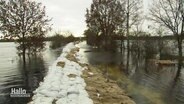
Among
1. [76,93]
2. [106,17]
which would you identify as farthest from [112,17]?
[76,93]

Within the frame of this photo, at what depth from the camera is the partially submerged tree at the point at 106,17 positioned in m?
48.0

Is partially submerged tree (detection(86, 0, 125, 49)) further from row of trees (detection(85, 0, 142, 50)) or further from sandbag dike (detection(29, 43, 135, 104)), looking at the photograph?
sandbag dike (detection(29, 43, 135, 104))

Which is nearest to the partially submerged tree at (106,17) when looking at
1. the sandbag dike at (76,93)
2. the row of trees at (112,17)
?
the row of trees at (112,17)

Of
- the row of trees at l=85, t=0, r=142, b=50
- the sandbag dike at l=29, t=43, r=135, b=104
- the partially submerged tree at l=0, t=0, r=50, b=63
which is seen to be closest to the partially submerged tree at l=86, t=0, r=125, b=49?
the row of trees at l=85, t=0, r=142, b=50

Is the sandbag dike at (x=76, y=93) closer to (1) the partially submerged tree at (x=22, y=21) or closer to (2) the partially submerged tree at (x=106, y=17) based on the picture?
(1) the partially submerged tree at (x=22, y=21)

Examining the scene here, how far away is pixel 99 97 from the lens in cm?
1186

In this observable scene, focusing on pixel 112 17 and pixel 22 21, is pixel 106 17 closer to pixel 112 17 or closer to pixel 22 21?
pixel 112 17

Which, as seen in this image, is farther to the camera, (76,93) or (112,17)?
(112,17)

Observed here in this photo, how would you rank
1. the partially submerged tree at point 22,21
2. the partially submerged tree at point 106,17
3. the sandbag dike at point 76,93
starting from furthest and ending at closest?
the partially submerged tree at point 106,17, the partially submerged tree at point 22,21, the sandbag dike at point 76,93

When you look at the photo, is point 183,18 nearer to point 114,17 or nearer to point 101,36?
point 114,17

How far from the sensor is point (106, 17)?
49812mm

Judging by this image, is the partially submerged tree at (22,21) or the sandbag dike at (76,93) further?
the partially submerged tree at (22,21)

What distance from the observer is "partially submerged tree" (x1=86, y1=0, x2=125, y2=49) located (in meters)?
48.0

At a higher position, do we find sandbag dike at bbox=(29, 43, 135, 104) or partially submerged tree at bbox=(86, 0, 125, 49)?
A: partially submerged tree at bbox=(86, 0, 125, 49)
